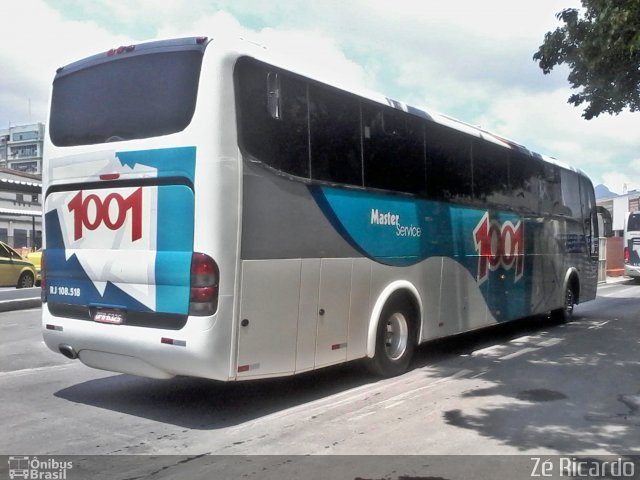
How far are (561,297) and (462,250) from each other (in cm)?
514

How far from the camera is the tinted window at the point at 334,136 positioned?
673 cm

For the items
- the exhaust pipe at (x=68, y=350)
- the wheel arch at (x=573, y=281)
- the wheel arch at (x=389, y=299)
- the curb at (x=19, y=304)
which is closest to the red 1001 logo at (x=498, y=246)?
the wheel arch at (x=389, y=299)

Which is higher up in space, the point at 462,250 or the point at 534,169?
the point at 534,169

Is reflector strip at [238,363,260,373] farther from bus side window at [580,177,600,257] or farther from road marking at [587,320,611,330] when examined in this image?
bus side window at [580,177,600,257]

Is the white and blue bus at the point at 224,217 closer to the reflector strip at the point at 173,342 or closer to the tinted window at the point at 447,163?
the reflector strip at the point at 173,342

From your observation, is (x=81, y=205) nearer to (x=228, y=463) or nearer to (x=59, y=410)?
(x=59, y=410)

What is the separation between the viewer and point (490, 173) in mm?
10523

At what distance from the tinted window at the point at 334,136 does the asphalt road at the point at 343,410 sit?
2464 mm

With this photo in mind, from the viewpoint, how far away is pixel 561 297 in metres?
13.7

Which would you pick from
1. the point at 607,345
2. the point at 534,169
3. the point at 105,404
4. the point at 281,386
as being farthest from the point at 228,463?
the point at 534,169

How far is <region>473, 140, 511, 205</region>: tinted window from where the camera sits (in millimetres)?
10109

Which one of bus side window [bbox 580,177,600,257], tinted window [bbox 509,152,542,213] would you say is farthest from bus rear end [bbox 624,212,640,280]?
tinted window [bbox 509,152,542,213]

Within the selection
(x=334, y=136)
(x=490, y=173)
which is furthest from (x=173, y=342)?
(x=490, y=173)

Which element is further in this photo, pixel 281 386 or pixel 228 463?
pixel 281 386
